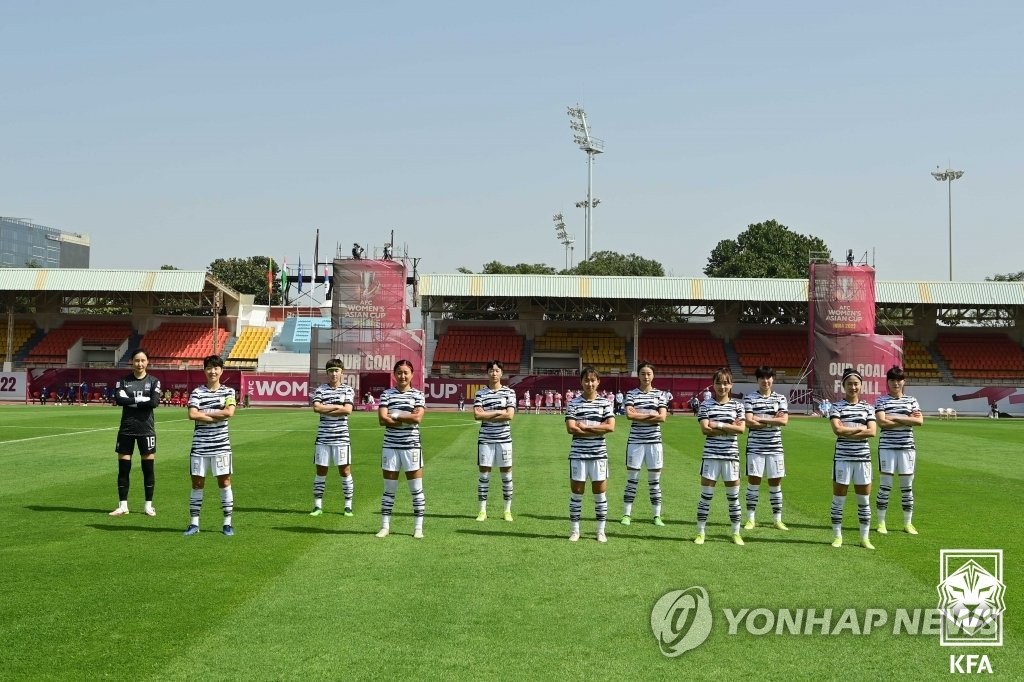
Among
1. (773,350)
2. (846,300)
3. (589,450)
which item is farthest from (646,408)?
(773,350)

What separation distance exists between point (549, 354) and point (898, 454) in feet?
148

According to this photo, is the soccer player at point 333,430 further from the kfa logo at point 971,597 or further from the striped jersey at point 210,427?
the kfa logo at point 971,597

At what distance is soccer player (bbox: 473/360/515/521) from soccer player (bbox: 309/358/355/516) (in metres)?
1.87

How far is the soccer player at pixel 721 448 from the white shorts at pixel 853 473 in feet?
4.19

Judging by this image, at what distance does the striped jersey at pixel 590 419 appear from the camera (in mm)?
10633

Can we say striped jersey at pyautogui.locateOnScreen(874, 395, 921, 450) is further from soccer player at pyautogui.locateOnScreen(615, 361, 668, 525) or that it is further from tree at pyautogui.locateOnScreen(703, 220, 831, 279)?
tree at pyautogui.locateOnScreen(703, 220, 831, 279)

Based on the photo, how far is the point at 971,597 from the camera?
7.96 metres

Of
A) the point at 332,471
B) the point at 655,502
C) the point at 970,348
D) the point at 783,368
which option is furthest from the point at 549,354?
the point at 655,502

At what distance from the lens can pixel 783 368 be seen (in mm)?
54000

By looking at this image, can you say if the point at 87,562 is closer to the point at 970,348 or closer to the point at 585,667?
the point at 585,667

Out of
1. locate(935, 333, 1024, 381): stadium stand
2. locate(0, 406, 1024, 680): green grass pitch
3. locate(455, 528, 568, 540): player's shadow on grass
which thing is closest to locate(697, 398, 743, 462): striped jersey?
locate(0, 406, 1024, 680): green grass pitch

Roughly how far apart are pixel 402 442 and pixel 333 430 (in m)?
1.85

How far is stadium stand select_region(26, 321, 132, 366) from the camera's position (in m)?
55.0

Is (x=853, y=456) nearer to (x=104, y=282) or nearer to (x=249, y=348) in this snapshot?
(x=249, y=348)
